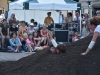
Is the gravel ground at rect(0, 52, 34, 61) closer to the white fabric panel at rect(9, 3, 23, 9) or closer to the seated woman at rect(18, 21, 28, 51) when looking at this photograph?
the seated woman at rect(18, 21, 28, 51)

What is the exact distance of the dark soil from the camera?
991cm

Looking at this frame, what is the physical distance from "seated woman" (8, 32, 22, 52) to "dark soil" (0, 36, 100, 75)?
698 cm

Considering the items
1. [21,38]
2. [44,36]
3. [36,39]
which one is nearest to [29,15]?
[44,36]

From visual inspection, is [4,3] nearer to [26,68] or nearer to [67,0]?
[67,0]

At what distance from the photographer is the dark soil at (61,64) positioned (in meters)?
9.91

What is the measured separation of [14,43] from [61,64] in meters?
8.84

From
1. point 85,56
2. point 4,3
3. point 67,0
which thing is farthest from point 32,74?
point 4,3

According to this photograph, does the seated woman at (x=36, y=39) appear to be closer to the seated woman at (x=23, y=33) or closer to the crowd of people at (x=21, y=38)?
the crowd of people at (x=21, y=38)

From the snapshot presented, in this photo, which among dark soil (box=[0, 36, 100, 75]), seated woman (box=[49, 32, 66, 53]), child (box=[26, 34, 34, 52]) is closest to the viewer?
dark soil (box=[0, 36, 100, 75])

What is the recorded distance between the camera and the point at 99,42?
1107 cm

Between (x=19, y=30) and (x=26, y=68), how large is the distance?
9.68m

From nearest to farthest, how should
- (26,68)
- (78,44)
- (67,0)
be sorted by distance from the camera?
(26,68) < (78,44) < (67,0)

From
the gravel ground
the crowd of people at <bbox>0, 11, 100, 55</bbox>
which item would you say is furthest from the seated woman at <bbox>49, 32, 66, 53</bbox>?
the crowd of people at <bbox>0, 11, 100, 55</bbox>

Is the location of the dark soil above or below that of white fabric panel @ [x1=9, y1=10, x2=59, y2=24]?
below
